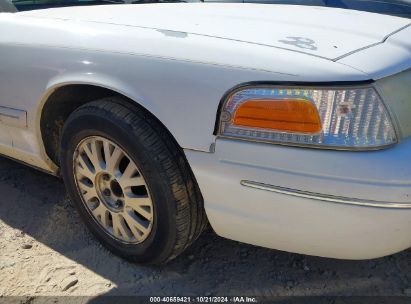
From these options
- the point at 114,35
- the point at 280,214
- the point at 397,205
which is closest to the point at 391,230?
the point at 397,205

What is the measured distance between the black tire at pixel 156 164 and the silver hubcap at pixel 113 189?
0.20 feet

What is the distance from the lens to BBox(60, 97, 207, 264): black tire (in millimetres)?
2033

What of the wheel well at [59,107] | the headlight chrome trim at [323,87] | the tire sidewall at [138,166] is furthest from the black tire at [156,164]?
the headlight chrome trim at [323,87]

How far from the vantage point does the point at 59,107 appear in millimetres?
2502

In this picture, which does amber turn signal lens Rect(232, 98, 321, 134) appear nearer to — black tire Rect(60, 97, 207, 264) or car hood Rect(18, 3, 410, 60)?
car hood Rect(18, 3, 410, 60)

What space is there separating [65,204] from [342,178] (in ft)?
6.40

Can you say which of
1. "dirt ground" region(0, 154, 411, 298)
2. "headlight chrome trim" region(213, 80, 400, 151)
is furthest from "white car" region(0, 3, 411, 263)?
"dirt ground" region(0, 154, 411, 298)

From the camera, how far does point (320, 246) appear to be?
186cm

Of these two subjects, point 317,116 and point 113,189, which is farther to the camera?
point 113,189

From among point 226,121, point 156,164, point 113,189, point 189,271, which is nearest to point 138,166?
point 156,164

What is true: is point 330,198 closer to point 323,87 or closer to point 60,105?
point 323,87

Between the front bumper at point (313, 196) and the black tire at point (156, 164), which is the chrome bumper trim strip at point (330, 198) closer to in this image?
the front bumper at point (313, 196)

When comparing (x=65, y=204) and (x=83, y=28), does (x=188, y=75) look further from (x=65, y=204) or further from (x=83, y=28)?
(x=65, y=204)

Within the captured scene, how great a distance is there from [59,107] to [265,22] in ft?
3.82
